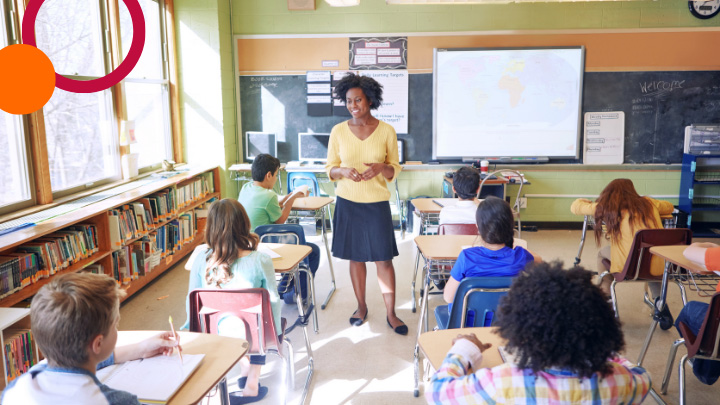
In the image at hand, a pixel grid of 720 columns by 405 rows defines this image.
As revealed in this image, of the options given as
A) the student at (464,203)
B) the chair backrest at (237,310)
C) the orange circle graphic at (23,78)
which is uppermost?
the orange circle graphic at (23,78)

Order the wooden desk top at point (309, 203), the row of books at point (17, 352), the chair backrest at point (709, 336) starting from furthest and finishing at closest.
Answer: the wooden desk top at point (309, 203)
the row of books at point (17, 352)
the chair backrest at point (709, 336)

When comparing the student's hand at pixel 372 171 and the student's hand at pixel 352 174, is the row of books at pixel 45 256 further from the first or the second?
the student's hand at pixel 372 171

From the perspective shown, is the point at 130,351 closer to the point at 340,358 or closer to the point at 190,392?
the point at 190,392

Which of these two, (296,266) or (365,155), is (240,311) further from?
(365,155)

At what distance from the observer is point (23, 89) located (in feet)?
4.74

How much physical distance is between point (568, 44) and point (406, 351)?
171 inches

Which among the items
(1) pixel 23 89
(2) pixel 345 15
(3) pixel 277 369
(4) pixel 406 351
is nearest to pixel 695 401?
(4) pixel 406 351

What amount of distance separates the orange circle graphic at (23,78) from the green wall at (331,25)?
461 centimetres

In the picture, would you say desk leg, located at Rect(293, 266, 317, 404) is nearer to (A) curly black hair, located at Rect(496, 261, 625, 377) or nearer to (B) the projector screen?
(A) curly black hair, located at Rect(496, 261, 625, 377)

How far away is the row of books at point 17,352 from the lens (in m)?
2.72

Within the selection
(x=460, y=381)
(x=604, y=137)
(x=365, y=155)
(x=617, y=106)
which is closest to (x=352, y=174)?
(x=365, y=155)

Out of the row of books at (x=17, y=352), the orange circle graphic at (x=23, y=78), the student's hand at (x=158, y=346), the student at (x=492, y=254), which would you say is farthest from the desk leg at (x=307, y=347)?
the orange circle graphic at (x=23, y=78)

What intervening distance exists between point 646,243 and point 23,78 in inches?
127

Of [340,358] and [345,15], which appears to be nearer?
[340,358]
